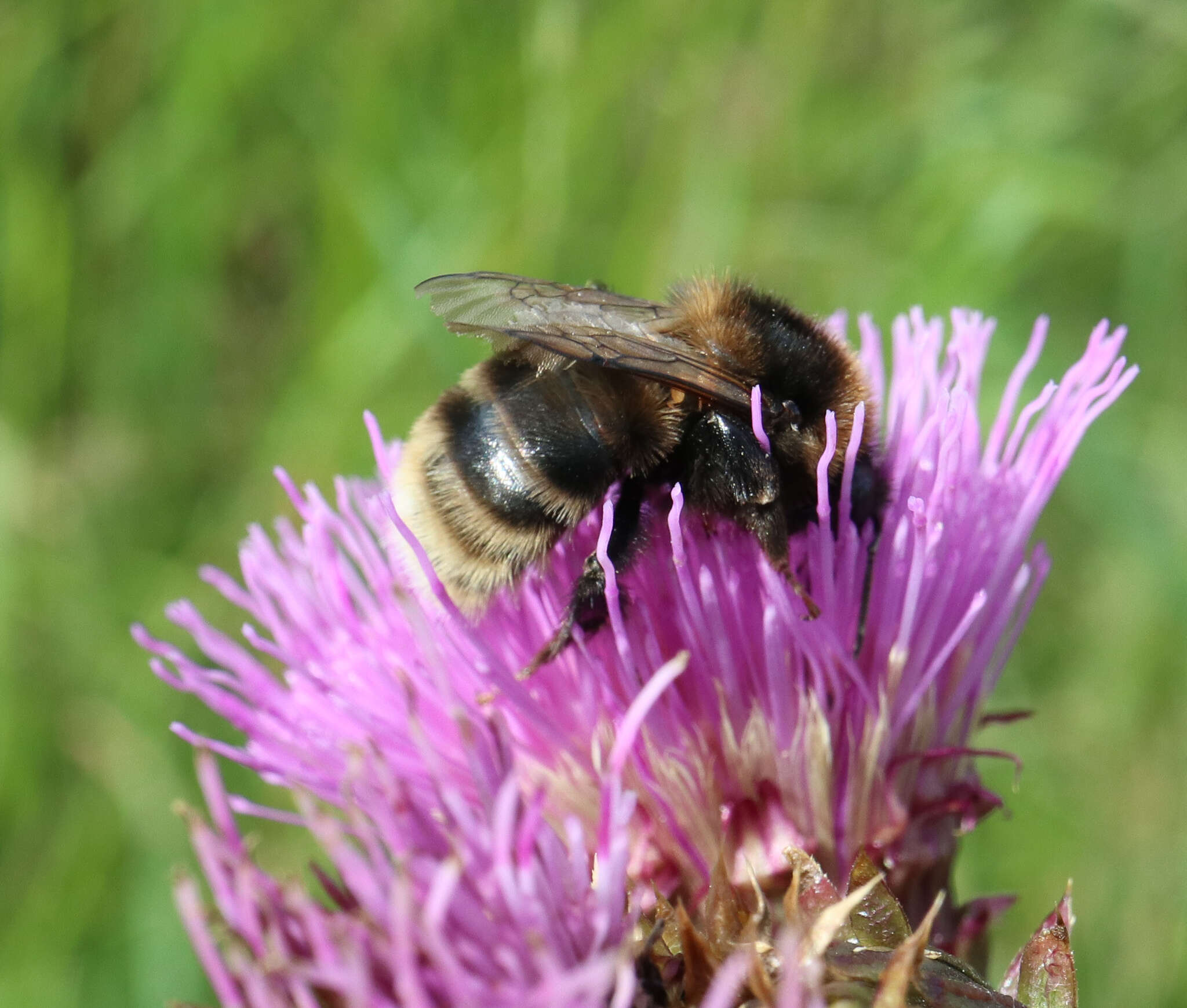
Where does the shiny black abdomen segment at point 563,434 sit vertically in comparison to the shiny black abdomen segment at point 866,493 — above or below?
above

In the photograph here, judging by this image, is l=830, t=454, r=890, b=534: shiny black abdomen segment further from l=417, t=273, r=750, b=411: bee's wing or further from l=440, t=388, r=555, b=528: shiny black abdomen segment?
l=440, t=388, r=555, b=528: shiny black abdomen segment

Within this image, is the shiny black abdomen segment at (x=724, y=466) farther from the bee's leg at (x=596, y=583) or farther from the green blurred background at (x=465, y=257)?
the green blurred background at (x=465, y=257)

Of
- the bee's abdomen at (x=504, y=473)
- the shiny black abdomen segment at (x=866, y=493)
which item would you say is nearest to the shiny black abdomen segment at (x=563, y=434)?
the bee's abdomen at (x=504, y=473)

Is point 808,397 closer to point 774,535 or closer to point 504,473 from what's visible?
point 774,535

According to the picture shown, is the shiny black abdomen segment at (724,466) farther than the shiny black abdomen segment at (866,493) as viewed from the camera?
No

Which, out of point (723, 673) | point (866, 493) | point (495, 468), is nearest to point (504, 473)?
point (495, 468)

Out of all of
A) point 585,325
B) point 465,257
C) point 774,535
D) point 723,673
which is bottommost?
point 723,673

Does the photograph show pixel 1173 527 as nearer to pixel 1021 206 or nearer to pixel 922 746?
pixel 1021 206
